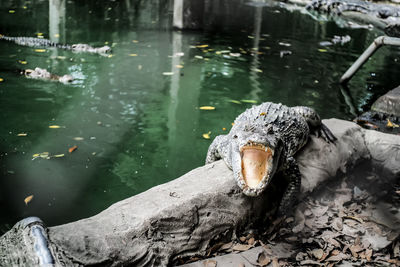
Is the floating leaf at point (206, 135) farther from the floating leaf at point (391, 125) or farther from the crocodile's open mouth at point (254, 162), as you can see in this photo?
the floating leaf at point (391, 125)

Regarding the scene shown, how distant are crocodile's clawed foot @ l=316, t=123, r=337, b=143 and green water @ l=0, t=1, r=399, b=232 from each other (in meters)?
1.32

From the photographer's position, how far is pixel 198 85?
6.50 metres

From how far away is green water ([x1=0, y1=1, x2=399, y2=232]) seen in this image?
3785 mm

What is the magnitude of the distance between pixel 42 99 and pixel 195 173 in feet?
10.9

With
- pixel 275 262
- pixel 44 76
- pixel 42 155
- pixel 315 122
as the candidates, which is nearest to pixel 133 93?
pixel 44 76

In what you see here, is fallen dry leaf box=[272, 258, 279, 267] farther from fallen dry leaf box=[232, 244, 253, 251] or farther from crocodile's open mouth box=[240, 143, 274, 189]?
crocodile's open mouth box=[240, 143, 274, 189]

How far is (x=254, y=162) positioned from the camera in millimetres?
2838

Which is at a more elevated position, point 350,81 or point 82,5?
point 82,5

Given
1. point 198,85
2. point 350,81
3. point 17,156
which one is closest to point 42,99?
point 17,156

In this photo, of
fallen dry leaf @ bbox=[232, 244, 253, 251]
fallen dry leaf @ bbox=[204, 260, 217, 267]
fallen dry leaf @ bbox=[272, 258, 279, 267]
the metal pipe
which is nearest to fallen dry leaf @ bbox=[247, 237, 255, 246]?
fallen dry leaf @ bbox=[232, 244, 253, 251]

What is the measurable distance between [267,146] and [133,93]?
3.66m

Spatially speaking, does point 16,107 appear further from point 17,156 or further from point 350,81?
point 350,81

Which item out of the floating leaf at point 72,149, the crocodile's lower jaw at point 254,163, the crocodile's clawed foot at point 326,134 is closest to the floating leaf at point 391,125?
the crocodile's clawed foot at point 326,134

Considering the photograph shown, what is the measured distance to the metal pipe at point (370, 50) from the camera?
20.2 feet
